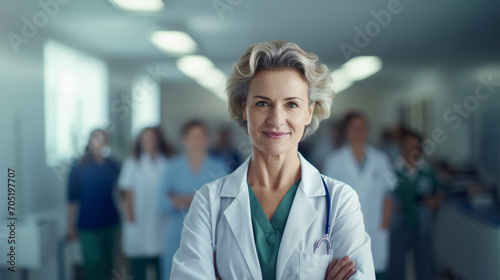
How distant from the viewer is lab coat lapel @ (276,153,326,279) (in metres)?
1.06

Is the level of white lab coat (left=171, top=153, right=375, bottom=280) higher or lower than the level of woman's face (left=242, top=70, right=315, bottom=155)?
lower

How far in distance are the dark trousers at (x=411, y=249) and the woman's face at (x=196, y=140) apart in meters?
1.27

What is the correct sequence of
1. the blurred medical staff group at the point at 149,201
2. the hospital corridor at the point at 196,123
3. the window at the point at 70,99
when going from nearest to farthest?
the hospital corridor at the point at 196,123
the window at the point at 70,99
the blurred medical staff group at the point at 149,201

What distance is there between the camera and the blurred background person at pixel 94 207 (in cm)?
266

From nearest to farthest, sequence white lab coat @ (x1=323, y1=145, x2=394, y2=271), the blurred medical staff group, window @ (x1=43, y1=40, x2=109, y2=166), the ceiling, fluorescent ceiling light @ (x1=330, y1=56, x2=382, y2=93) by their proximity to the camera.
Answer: white lab coat @ (x1=323, y1=145, x2=394, y2=271)
the ceiling
window @ (x1=43, y1=40, x2=109, y2=166)
the blurred medical staff group
fluorescent ceiling light @ (x1=330, y1=56, x2=382, y2=93)

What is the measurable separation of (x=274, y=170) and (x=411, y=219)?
190 centimetres

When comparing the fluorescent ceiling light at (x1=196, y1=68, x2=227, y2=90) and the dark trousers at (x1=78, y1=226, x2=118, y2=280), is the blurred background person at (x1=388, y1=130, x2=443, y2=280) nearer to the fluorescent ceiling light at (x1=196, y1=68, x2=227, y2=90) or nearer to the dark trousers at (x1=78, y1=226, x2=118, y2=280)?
the fluorescent ceiling light at (x1=196, y1=68, x2=227, y2=90)

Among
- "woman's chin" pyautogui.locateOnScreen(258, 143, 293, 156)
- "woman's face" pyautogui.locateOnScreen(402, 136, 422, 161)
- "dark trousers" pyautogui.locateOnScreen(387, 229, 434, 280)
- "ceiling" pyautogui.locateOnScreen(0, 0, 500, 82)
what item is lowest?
"dark trousers" pyautogui.locateOnScreen(387, 229, 434, 280)

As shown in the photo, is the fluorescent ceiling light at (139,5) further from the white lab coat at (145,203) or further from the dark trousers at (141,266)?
the dark trousers at (141,266)

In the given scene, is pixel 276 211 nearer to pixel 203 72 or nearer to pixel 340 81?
pixel 340 81

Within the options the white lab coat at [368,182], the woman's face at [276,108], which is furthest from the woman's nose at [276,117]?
the white lab coat at [368,182]

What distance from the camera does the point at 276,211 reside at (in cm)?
114

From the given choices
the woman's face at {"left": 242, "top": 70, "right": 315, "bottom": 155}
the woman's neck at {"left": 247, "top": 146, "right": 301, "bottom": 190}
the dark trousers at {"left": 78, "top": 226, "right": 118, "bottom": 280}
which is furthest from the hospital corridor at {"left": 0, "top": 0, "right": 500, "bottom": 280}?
the woman's face at {"left": 242, "top": 70, "right": 315, "bottom": 155}

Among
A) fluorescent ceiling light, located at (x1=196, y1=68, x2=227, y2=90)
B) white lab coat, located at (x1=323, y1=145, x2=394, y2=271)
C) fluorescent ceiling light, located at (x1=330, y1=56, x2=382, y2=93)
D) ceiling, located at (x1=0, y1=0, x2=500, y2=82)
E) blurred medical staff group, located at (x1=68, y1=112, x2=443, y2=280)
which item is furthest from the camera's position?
fluorescent ceiling light, located at (x1=196, y1=68, x2=227, y2=90)
